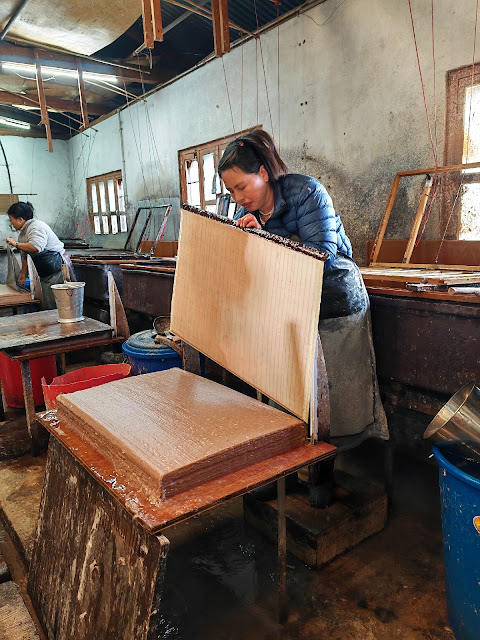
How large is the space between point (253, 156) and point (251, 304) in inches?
30.5

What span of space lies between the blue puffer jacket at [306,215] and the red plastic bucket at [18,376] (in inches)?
96.4

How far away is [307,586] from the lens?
1.90m

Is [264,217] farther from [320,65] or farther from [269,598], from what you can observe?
[320,65]

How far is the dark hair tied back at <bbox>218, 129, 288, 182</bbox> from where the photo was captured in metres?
1.85

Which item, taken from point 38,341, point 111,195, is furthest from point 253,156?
point 111,195

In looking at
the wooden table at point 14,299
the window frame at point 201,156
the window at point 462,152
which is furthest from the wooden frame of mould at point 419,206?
the wooden table at point 14,299

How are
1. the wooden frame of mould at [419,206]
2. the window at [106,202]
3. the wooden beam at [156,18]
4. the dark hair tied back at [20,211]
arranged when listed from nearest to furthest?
the wooden frame of mould at [419,206] → the wooden beam at [156,18] → the dark hair tied back at [20,211] → the window at [106,202]

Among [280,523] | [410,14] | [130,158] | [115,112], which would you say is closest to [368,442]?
[280,523]

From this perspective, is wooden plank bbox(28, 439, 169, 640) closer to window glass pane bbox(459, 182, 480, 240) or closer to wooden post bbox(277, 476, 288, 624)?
wooden post bbox(277, 476, 288, 624)

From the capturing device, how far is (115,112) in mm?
9695

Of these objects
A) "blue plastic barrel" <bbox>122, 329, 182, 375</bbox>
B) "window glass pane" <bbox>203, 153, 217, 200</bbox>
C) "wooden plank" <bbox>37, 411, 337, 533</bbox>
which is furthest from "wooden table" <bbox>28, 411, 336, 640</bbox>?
"window glass pane" <bbox>203, 153, 217, 200</bbox>

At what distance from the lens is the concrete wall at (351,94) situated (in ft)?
13.2

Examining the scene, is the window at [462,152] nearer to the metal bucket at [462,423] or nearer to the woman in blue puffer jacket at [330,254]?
the woman in blue puffer jacket at [330,254]

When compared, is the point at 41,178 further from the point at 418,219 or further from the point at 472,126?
the point at 472,126
